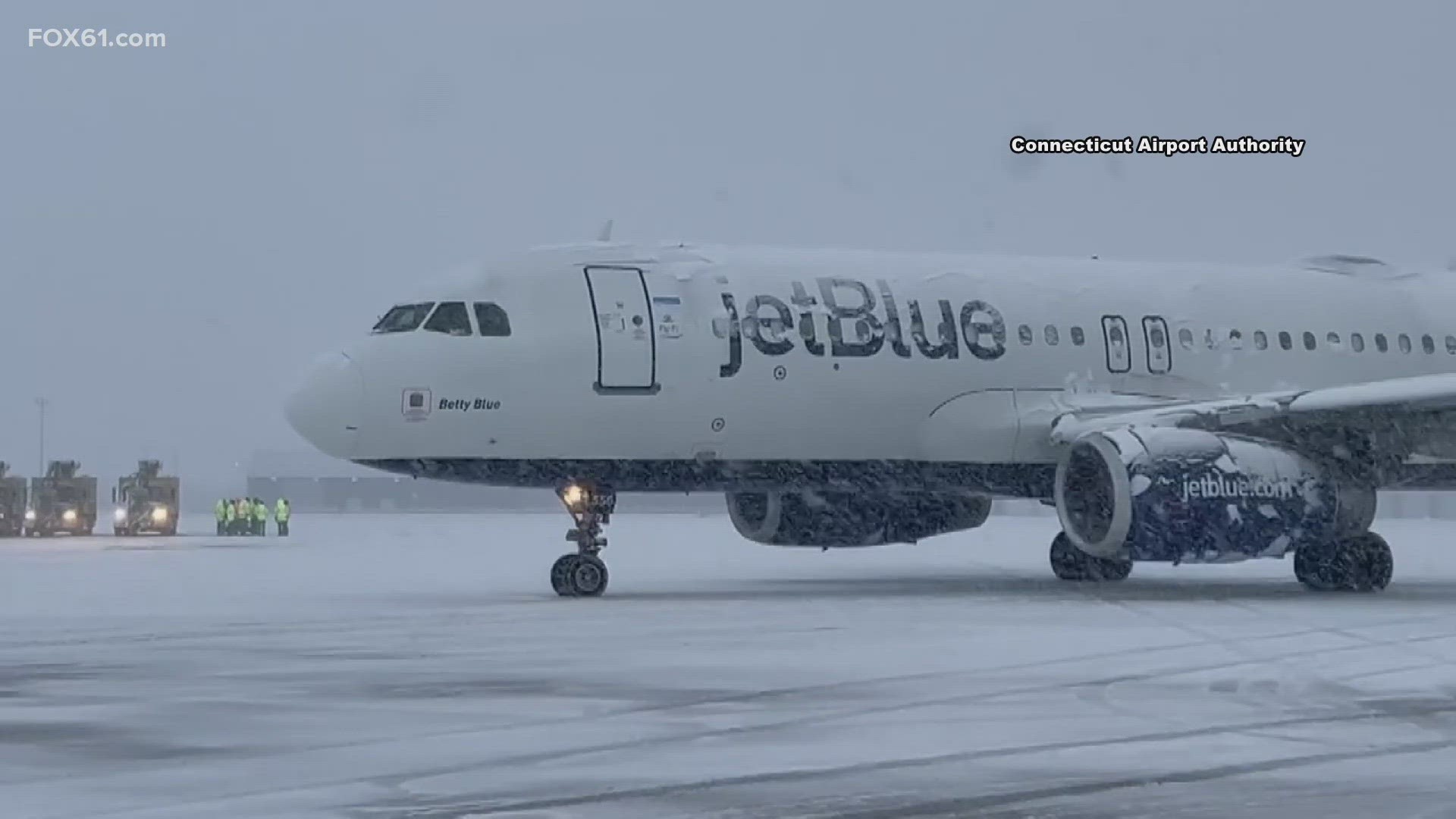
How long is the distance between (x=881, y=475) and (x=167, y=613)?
7.94 metres

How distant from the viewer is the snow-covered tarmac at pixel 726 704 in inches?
328

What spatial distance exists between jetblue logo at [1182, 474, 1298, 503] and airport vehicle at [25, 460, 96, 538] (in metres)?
40.0

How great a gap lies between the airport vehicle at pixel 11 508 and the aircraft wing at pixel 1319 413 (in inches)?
1499

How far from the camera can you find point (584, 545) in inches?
879

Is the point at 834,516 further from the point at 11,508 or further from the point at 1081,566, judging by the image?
the point at 11,508

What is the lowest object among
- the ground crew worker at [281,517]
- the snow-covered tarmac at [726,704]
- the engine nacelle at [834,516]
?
the snow-covered tarmac at [726,704]

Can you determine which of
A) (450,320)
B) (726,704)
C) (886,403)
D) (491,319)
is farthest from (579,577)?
(726,704)

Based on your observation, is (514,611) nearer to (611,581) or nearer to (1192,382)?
(611,581)

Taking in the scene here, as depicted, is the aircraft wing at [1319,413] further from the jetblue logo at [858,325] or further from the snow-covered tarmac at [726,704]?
the snow-covered tarmac at [726,704]

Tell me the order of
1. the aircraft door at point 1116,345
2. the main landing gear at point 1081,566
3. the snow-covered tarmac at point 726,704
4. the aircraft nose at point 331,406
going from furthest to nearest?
1. the main landing gear at point 1081,566
2. the aircraft door at point 1116,345
3. the aircraft nose at point 331,406
4. the snow-covered tarmac at point 726,704

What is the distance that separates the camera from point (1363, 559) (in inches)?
928

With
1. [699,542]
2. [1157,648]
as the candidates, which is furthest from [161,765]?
[699,542]

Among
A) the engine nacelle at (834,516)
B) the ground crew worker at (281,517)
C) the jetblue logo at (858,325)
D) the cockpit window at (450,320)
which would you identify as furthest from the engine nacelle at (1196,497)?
the ground crew worker at (281,517)

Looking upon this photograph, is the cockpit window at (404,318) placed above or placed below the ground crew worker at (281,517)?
above
